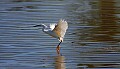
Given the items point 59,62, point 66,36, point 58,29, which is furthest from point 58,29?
point 66,36

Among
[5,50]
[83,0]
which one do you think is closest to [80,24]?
[5,50]

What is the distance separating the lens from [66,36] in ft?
48.9

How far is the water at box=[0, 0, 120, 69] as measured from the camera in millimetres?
12016

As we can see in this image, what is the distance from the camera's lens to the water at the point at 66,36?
1202 cm

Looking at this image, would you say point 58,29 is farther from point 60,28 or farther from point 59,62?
point 59,62

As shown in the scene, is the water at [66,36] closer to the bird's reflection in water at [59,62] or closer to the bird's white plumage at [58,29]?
the bird's reflection in water at [59,62]

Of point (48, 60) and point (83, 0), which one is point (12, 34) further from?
point (83, 0)

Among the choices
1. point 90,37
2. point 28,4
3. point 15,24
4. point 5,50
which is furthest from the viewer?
point 28,4

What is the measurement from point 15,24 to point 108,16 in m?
3.11

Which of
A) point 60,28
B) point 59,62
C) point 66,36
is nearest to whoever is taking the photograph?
point 59,62

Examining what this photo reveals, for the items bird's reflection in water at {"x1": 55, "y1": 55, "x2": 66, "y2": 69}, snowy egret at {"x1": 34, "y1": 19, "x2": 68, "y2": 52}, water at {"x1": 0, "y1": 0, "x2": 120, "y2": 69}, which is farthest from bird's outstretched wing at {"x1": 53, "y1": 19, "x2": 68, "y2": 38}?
bird's reflection in water at {"x1": 55, "y1": 55, "x2": 66, "y2": 69}

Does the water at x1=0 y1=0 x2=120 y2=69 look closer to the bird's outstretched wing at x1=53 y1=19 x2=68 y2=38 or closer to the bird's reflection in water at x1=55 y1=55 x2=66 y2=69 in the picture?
the bird's reflection in water at x1=55 y1=55 x2=66 y2=69

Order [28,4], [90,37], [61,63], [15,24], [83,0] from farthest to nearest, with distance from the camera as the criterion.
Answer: [83,0], [28,4], [15,24], [90,37], [61,63]

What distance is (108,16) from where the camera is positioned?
1816 centimetres
